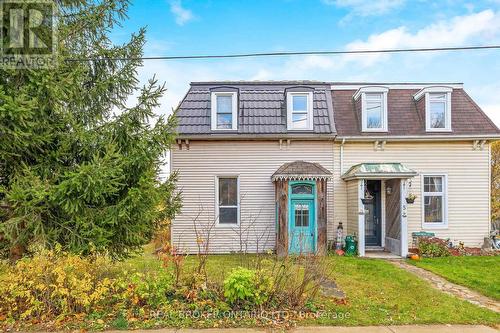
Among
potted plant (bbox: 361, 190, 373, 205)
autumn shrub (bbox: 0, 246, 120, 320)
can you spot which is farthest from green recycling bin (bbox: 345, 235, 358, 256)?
autumn shrub (bbox: 0, 246, 120, 320)

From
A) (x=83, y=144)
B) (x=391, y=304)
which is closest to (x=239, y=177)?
(x=83, y=144)

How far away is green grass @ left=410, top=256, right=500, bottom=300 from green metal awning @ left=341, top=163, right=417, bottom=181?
9.30 ft

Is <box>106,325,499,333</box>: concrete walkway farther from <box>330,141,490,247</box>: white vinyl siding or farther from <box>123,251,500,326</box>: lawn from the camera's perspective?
<box>330,141,490,247</box>: white vinyl siding

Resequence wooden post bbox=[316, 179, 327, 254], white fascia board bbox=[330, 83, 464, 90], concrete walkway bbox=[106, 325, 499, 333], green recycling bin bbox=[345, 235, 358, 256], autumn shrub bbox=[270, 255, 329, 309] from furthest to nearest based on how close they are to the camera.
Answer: white fascia board bbox=[330, 83, 464, 90]
green recycling bin bbox=[345, 235, 358, 256]
wooden post bbox=[316, 179, 327, 254]
autumn shrub bbox=[270, 255, 329, 309]
concrete walkway bbox=[106, 325, 499, 333]

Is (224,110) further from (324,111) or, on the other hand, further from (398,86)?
(398,86)

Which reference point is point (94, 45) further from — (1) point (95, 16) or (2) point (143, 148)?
(2) point (143, 148)

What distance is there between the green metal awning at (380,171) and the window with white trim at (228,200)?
4.19 m

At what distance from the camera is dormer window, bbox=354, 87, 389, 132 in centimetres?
1102

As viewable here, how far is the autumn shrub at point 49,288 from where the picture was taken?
14.6ft

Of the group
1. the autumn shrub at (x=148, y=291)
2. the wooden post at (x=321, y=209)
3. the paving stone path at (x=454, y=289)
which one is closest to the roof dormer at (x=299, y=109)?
the wooden post at (x=321, y=209)

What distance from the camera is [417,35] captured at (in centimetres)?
958

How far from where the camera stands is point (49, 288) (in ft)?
14.9

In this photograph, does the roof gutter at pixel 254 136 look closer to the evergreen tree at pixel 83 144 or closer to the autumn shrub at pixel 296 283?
the evergreen tree at pixel 83 144

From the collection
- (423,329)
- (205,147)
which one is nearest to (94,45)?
(205,147)
